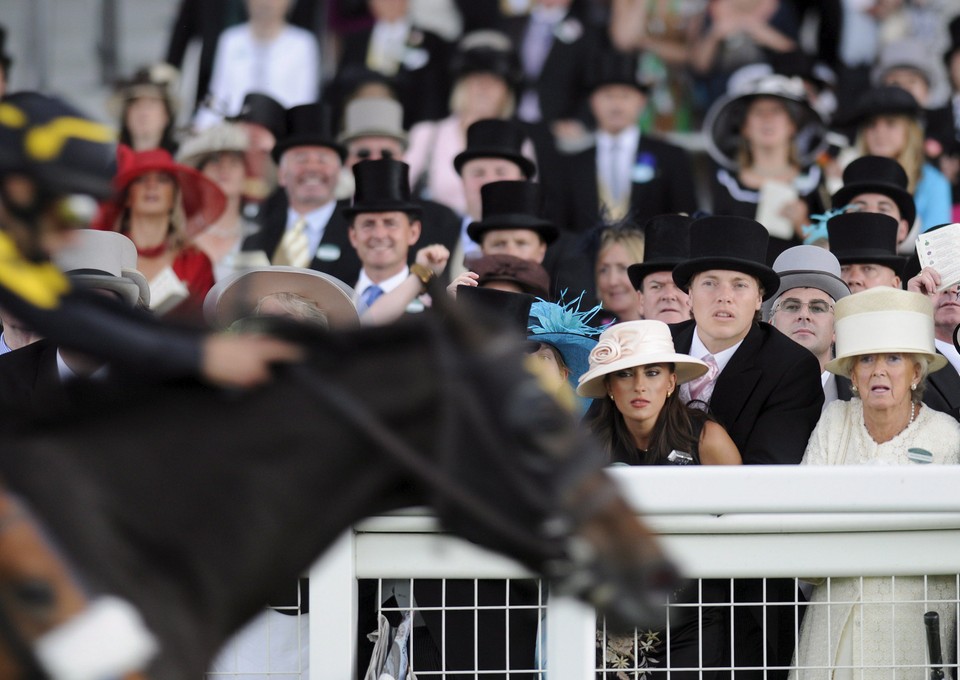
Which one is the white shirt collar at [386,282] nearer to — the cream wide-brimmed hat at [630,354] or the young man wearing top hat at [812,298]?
the young man wearing top hat at [812,298]

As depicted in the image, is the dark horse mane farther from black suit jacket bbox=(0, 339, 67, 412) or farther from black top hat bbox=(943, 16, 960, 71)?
black top hat bbox=(943, 16, 960, 71)

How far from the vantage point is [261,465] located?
8.46 ft

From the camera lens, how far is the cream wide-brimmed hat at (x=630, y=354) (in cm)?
510

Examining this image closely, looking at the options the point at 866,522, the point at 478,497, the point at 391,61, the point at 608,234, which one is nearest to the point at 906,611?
the point at 866,522

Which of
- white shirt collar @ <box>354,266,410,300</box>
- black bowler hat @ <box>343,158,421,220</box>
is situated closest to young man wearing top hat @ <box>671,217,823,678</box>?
white shirt collar @ <box>354,266,410,300</box>

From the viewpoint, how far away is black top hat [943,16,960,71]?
31.3 ft

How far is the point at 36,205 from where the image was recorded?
263 centimetres

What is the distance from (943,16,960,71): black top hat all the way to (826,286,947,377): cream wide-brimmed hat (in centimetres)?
485

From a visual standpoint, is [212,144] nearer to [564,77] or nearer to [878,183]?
[564,77]

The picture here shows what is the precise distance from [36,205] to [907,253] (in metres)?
5.51

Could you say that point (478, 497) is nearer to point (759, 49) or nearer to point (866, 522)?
point (866, 522)

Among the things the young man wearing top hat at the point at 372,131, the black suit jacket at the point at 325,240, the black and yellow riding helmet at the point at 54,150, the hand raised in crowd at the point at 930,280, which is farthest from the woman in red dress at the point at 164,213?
the black and yellow riding helmet at the point at 54,150

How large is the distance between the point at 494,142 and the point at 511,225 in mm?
1180

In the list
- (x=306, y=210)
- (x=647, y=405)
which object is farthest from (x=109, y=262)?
(x=306, y=210)
